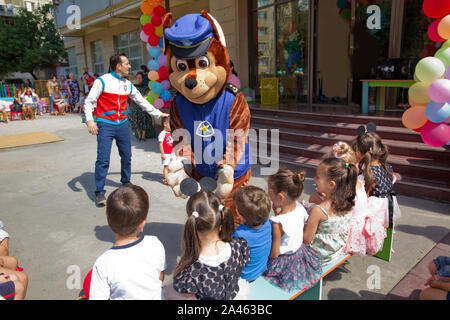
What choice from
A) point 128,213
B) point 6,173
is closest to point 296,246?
point 128,213

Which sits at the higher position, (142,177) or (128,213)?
(128,213)

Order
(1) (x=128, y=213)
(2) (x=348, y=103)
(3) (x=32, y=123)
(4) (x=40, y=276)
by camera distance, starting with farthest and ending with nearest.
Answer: (3) (x=32, y=123), (2) (x=348, y=103), (4) (x=40, y=276), (1) (x=128, y=213)

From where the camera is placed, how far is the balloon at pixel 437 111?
11.7 feet

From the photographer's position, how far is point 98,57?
1867 centimetres

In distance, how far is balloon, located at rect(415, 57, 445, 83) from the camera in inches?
141

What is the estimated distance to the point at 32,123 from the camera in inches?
513

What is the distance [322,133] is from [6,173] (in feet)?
19.9

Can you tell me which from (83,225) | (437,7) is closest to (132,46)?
(83,225)

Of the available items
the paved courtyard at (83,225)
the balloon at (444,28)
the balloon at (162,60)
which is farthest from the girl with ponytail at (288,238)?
the balloon at (162,60)

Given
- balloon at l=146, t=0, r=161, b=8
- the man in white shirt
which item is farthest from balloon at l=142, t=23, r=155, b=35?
the man in white shirt

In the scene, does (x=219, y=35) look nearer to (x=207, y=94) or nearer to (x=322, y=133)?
(x=207, y=94)

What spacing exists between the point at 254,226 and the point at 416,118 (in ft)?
9.47

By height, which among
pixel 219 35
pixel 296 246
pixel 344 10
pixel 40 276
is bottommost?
pixel 40 276

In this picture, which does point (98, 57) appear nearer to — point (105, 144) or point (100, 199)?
point (105, 144)
